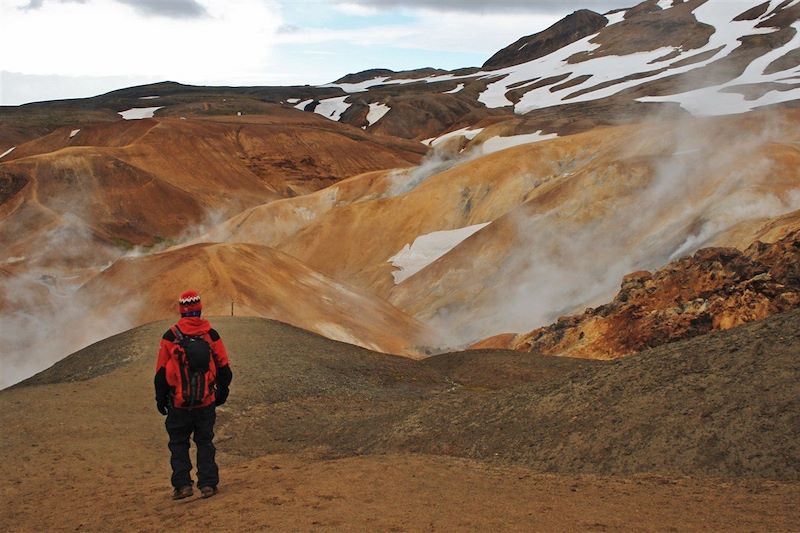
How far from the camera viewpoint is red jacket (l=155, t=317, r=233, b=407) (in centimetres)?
872

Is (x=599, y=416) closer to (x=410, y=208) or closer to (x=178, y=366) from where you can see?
(x=178, y=366)

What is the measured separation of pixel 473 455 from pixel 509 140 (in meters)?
81.1

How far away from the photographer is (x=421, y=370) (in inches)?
859

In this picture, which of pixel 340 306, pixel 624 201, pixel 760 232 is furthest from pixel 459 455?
pixel 624 201

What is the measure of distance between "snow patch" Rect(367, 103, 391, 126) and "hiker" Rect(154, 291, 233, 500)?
146m

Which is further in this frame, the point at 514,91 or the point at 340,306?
the point at 514,91

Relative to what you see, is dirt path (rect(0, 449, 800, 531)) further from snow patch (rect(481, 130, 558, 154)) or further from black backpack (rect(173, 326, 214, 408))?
snow patch (rect(481, 130, 558, 154))

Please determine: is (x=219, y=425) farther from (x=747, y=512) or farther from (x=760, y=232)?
(x=760, y=232)

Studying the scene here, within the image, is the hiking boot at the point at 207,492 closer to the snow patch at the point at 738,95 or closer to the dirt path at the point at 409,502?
the dirt path at the point at 409,502

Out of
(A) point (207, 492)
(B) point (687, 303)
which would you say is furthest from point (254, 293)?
(A) point (207, 492)

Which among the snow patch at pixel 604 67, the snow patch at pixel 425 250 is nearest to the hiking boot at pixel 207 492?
the snow patch at pixel 425 250

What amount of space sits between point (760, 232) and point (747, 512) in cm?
2743

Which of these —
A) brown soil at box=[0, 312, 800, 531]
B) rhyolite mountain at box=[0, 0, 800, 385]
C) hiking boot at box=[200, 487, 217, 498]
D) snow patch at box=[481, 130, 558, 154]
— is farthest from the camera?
snow patch at box=[481, 130, 558, 154]

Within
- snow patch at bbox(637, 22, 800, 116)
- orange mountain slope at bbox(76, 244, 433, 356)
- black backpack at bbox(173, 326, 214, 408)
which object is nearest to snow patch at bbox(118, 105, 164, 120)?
snow patch at bbox(637, 22, 800, 116)
